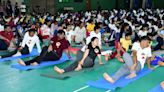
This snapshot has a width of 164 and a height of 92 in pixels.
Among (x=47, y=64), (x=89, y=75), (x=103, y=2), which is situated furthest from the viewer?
(x=103, y=2)

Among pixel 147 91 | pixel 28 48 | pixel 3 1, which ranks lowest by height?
pixel 147 91

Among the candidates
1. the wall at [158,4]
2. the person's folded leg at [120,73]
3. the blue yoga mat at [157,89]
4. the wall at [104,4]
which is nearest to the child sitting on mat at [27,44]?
the person's folded leg at [120,73]

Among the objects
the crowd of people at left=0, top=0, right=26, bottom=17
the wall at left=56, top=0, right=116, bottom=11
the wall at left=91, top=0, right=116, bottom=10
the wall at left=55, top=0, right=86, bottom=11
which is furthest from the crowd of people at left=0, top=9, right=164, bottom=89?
the wall at left=91, top=0, right=116, bottom=10

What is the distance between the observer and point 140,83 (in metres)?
5.49

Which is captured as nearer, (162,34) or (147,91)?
(147,91)

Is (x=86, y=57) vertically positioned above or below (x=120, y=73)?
above

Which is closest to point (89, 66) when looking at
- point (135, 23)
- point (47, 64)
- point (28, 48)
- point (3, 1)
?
point (47, 64)

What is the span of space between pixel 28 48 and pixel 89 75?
9.54 ft

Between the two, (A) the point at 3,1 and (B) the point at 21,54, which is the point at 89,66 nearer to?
(B) the point at 21,54

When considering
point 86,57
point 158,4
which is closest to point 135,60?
point 86,57

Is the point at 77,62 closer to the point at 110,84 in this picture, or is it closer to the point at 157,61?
the point at 110,84

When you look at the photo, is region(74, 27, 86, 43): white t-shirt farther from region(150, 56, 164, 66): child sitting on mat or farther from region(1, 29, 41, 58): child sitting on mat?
region(150, 56, 164, 66): child sitting on mat

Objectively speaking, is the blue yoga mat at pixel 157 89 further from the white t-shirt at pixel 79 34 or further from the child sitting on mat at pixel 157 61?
the white t-shirt at pixel 79 34

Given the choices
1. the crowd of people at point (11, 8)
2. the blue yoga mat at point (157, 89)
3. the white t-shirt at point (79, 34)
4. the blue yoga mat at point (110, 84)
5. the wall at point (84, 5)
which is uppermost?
the wall at point (84, 5)
